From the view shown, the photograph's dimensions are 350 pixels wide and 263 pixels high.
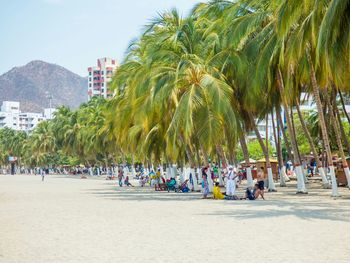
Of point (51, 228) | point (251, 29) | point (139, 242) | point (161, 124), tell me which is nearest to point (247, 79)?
point (251, 29)

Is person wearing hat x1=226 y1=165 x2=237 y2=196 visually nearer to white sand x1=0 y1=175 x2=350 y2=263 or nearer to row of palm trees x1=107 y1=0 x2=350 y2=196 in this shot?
row of palm trees x1=107 y1=0 x2=350 y2=196

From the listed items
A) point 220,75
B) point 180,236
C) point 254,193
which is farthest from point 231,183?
point 180,236

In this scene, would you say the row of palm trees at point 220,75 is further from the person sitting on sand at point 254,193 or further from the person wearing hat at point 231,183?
the person sitting on sand at point 254,193

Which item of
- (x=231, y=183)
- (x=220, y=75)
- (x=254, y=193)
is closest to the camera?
(x=254, y=193)

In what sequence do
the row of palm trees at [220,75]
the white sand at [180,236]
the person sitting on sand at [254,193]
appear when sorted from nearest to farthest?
the white sand at [180,236] < the person sitting on sand at [254,193] < the row of palm trees at [220,75]

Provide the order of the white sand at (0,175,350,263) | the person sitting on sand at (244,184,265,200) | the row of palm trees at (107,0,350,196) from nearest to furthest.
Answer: the white sand at (0,175,350,263) < the person sitting on sand at (244,184,265,200) < the row of palm trees at (107,0,350,196)

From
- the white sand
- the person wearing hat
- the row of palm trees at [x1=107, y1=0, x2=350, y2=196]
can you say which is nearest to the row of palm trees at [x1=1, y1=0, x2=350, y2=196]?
the row of palm trees at [x1=107, y1=0, x2=350, y2=196]

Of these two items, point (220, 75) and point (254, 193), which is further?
point (220, 75)

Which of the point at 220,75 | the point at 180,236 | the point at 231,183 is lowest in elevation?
the point at 180,236

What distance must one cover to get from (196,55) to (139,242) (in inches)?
782

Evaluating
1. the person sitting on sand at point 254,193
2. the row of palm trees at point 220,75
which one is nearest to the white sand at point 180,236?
the person sitting on sand at point 254,193

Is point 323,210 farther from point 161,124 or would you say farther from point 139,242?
point 161,124

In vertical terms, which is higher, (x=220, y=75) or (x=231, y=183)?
(x=220, y=75)

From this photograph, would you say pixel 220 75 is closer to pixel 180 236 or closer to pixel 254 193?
pixel 254 193
